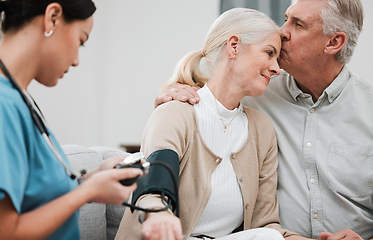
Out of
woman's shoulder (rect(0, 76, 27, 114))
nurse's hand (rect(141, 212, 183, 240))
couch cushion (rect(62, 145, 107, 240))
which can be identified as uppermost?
woman's shoulder (rect(0, 76, 27, 114))

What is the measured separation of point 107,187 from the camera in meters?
0.77

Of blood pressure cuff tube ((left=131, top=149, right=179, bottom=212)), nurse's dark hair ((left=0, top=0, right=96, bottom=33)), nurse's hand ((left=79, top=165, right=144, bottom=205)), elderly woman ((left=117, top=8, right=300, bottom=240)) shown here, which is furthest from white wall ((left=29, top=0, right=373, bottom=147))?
nurse's hand ((left=79, top=165, right=144, bottom=205))

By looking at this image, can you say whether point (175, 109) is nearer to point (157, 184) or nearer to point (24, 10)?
point (157, 184)

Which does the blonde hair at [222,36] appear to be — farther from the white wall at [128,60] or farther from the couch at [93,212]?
the white wall at [128,60]

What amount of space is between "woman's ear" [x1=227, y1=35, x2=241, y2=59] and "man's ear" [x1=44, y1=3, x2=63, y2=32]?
779mm

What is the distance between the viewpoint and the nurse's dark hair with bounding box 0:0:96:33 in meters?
0.81

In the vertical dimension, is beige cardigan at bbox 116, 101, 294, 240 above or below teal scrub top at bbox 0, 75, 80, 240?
below

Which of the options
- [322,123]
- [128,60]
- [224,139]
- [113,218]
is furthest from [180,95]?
[128,60]

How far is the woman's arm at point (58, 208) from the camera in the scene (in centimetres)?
70

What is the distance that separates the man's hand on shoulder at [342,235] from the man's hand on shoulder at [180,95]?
2.14ft

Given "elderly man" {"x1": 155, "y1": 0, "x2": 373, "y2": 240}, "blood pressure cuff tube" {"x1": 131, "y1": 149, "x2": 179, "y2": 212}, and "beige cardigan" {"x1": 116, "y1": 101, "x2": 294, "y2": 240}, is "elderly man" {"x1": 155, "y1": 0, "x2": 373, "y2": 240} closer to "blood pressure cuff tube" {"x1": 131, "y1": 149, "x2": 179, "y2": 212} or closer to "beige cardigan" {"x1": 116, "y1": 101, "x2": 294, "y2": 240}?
"beige cardigan" {"x1": 116, "y1": 101, "x2": 294, "y2": 240}

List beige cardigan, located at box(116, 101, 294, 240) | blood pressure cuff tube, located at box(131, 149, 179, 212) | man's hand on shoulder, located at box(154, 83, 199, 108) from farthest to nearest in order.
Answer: man's hand on shoulder, located at box(154, 83, 199, 108)
beige cardigan, located at box(116, 101, 294, 240)
blood pressure cuff tube, located at box(131, 149, 179, 212)

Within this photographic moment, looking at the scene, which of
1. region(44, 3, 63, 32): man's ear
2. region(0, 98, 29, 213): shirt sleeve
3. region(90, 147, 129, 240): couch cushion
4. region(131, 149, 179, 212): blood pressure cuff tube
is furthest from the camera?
region(90, 147, 129, 240): couch cushion

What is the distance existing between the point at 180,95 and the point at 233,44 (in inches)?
10.9
